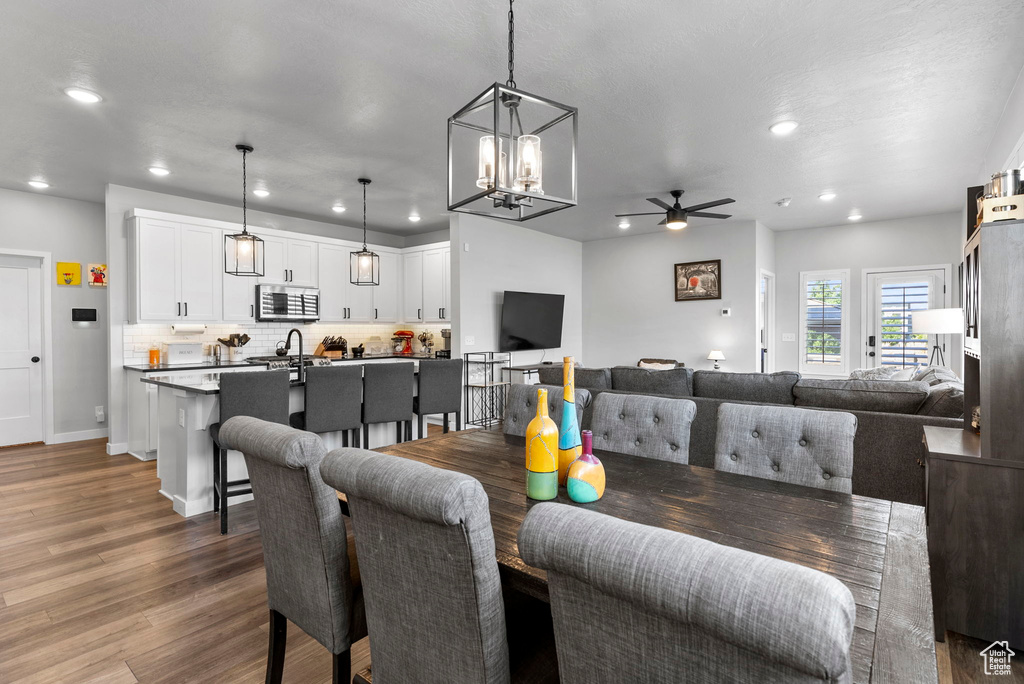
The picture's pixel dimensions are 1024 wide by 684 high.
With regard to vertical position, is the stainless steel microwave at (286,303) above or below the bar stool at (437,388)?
above

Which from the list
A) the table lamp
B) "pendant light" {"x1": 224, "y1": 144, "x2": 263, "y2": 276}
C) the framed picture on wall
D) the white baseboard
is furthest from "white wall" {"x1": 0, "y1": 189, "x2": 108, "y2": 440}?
the table lamp

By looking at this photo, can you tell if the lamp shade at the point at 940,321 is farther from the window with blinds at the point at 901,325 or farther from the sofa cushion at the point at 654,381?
the sofa cushion at the point at 654,381

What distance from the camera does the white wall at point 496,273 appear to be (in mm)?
6121

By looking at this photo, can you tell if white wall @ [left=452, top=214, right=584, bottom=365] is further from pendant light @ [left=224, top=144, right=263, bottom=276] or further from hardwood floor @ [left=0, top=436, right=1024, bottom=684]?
hardwood floor @ [left=0, top=436, right=1024, bottom=684]

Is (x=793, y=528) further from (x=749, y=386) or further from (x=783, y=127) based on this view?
(x=783, y=127)

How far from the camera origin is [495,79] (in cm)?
297

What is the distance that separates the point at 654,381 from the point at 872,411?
4.36ft

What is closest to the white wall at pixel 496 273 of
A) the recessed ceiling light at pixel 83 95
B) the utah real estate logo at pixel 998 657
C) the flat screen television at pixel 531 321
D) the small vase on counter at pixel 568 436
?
the flat screen television at pixel 531 321

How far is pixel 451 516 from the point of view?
94 centimetres

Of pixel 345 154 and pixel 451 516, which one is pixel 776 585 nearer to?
pixel 451 516

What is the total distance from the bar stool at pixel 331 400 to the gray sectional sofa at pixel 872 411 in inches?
66.9

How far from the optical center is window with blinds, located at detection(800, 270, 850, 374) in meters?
7.09

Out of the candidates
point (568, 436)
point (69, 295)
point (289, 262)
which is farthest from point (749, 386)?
point (69, 295)

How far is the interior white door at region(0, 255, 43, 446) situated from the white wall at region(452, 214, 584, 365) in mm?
4392
